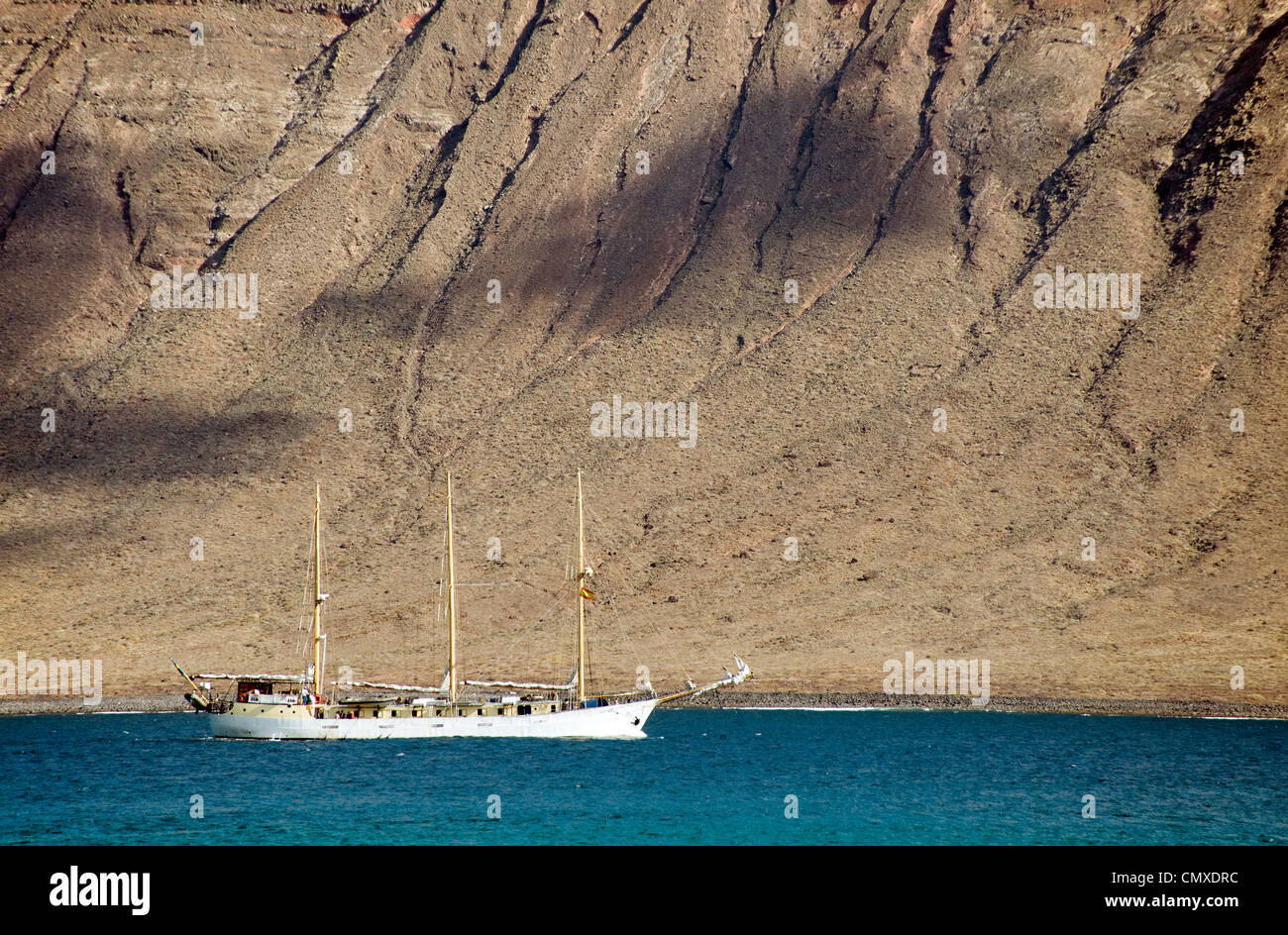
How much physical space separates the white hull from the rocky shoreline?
10984 mm

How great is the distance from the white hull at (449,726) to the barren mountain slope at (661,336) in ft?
37.8

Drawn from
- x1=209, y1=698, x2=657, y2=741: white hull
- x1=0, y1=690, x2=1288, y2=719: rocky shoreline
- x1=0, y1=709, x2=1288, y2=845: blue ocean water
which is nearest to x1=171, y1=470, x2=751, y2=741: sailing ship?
x1=209, y1=698, x2=657, y2=741: white hull

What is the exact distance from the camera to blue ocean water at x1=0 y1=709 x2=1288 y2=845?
122 feet

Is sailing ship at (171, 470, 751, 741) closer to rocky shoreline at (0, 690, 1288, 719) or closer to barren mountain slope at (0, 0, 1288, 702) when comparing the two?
rocky shoreline at (0, 690, 1288, 719)

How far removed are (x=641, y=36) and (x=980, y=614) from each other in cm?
5813

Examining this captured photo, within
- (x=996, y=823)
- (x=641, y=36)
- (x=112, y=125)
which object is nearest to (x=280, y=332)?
(x=112, y=125)

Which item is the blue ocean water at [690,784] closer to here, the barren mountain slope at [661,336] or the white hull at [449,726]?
the white hull at [449,726]

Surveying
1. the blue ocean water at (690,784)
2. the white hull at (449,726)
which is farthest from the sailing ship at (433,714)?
the blue ocean water at (690,784)

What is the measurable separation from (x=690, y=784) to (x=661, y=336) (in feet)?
175

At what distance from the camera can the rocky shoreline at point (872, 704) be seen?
63969 millimetres

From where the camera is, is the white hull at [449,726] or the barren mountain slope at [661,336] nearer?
the white hull at [449,726]

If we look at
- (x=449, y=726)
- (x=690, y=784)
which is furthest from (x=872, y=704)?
(x=690, y=784)

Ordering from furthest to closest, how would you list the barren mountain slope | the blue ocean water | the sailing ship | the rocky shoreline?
1. the barren mountain slope
2. the rocky shoreline
3. the sailing ship
4. the blue ocean water

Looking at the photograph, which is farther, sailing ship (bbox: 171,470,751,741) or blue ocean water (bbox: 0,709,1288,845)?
sailing ship (bbox: 171,470,751,741)
